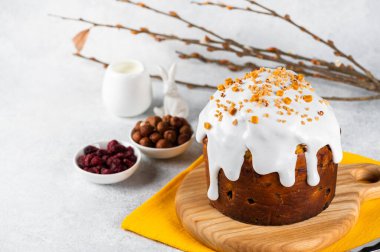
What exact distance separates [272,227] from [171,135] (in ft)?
2.58

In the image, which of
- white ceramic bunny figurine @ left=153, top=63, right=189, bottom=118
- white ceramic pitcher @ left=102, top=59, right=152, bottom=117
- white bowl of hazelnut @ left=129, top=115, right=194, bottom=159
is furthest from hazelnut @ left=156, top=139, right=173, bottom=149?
white ceramic pitcher @ left=102, top=59, right=152, bottom=117

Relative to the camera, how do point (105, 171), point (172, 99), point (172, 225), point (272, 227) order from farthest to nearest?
point (172, 99)
point (105, 171)
point (172, 225)
point (272, 227)

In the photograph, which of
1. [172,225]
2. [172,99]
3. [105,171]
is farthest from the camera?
[172,99]

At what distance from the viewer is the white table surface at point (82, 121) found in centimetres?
295

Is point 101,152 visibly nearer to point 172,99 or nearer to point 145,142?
point 145,142

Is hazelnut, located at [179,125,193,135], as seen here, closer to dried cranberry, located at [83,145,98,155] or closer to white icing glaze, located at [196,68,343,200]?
dried cranberry, located at [83,145,98,155]

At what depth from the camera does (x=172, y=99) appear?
371 cm

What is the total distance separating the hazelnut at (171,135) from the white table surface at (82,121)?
0.11 metres

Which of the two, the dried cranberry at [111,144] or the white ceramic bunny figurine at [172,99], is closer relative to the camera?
the dried cranberry at [111,144]

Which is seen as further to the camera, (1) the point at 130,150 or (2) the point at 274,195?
(1) the point at 130,150

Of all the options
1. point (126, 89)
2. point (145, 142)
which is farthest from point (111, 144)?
point (126, 89)

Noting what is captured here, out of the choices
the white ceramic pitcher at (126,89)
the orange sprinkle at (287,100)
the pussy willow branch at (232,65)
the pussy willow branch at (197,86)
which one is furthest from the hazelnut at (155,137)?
the pussy willow branch at (232,65)

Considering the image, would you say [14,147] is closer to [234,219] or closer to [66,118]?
[66,118]

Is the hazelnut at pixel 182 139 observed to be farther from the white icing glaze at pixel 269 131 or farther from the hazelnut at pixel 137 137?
the white icing glaze at pixel 269 131
